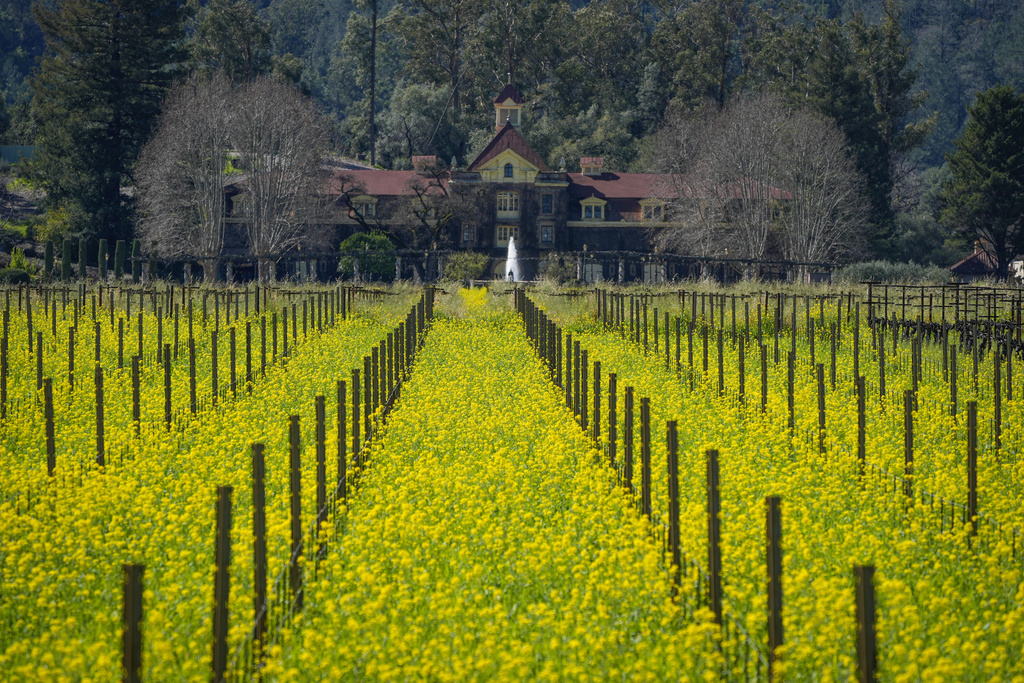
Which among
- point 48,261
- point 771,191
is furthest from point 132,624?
point 771,191

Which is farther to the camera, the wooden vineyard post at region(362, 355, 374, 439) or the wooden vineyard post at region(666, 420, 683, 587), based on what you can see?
the wooden vineyard post at region(362, 355, 374, 439)

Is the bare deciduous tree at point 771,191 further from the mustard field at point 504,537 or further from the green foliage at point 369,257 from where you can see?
the mustard field at point 504,537

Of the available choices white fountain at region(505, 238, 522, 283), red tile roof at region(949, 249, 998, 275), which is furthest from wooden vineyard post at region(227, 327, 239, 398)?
red tile roof at region(949, 249, 998, 275)

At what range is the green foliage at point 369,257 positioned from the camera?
197ft

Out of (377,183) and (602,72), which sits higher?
(602,72)

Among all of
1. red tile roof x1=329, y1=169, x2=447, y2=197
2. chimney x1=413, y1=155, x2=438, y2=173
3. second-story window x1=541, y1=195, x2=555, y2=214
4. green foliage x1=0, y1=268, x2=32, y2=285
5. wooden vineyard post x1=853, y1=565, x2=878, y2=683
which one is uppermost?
chimney x1=413, y1=155, x2=438, y2=173

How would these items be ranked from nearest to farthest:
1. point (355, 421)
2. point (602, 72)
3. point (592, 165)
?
point (355, 421) → point (592, 165) → point (602, 72)

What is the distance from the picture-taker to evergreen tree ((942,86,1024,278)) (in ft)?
197

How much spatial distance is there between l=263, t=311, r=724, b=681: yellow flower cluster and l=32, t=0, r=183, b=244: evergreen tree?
4909cm

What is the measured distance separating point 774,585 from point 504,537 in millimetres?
3193

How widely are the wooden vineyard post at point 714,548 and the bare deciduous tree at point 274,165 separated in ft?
162

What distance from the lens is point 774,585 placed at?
5930 millimetres

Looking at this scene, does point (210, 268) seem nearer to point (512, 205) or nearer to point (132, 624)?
point (512, 205)

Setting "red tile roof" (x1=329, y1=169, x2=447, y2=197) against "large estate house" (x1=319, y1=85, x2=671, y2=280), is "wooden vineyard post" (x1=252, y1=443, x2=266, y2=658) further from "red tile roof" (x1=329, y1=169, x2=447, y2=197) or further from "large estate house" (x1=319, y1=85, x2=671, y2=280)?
"red tile roof" (x1=329, y1=169, x2=447, y2=197)
